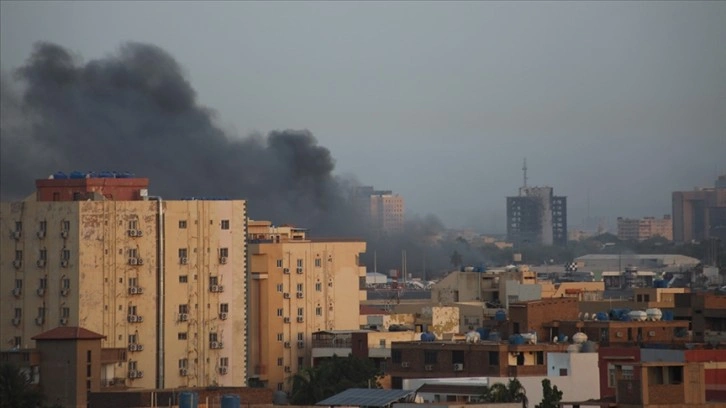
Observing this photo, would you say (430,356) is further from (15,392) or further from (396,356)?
(15,392)

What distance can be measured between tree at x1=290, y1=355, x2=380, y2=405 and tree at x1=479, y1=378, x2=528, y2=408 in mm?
13098

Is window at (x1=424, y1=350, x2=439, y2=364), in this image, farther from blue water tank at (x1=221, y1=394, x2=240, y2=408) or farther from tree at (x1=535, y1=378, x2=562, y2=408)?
blue water tank at (x1=221, y1=394, x2=240, y2=408)

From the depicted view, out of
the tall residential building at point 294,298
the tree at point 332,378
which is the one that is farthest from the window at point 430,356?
the tall residential building at point 294,298

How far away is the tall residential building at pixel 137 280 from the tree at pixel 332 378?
2952mm

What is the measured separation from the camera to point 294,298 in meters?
88.1

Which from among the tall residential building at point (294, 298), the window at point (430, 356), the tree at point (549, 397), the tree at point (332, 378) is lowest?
the tree at point (549, 397)

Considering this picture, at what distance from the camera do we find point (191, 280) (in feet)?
251

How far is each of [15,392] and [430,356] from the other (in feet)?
58.3

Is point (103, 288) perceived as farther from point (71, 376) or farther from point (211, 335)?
point (71, 376)

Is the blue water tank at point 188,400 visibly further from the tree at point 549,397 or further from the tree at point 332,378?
the tree at point 332,378

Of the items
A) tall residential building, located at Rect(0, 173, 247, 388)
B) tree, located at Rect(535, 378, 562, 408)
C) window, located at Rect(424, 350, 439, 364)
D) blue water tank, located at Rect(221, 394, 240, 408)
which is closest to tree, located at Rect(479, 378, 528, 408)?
tree, located at Rect(535, 378, 562, 408)

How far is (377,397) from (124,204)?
25712mm

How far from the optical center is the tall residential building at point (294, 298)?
86.2 meters

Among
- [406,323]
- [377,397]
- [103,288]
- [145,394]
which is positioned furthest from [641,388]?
[406,323]
